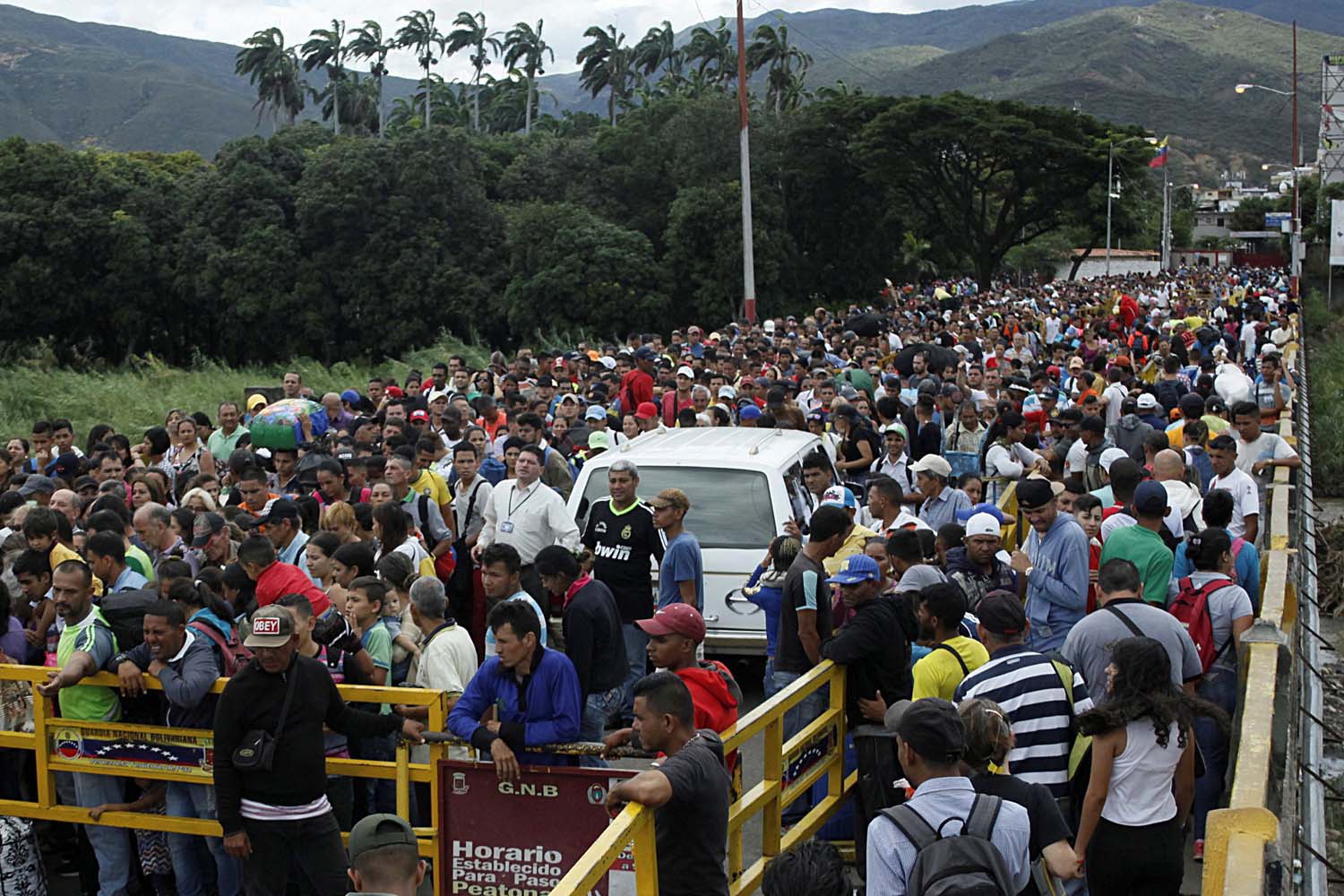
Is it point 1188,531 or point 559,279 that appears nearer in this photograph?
point 1188,531

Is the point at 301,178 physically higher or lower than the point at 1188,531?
higher

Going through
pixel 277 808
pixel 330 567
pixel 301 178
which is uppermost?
pixel 301 178

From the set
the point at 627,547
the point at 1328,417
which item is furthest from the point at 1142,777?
the point at 1328,417

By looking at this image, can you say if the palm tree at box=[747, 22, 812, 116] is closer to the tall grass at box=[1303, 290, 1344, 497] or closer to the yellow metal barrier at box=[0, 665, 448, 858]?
the tall grass at box=[1303, 290, 1344, 497]

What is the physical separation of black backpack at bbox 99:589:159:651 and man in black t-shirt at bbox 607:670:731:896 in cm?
327

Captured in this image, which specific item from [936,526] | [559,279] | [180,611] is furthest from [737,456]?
[559,279]

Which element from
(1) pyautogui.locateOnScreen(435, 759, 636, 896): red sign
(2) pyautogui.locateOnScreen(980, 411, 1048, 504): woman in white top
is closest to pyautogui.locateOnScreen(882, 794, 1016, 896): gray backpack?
(1) pyautogui.locateOnScreen(435, 759, 636, 896): red sign

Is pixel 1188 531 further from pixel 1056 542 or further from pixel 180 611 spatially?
pixel 180 611

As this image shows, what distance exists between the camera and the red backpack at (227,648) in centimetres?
664

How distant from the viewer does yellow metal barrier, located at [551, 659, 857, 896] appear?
14.8 ft

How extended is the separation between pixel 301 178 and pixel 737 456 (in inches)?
1714

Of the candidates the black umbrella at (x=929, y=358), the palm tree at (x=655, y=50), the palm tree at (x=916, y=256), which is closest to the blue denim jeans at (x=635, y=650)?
the black umbrella at (x=929, y=358)

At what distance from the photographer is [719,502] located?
9.74 meters

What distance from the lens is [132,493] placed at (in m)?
10.1
